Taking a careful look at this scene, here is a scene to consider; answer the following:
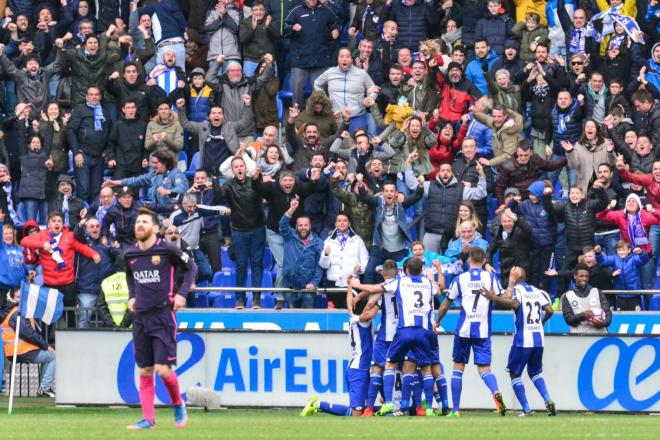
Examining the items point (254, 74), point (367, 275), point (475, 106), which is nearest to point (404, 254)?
point (367, 275)

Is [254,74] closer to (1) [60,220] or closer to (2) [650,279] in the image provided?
(1) [60,220]

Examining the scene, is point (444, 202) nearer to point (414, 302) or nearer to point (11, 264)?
point (414, 302)

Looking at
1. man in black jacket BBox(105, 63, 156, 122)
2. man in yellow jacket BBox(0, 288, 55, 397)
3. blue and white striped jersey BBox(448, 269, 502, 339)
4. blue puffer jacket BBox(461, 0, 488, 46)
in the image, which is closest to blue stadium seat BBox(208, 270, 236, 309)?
man in yellow jacket BBox(0, 288, 55, 397)

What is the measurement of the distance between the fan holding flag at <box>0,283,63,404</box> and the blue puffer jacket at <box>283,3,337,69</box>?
687 cm

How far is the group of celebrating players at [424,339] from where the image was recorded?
1922cm

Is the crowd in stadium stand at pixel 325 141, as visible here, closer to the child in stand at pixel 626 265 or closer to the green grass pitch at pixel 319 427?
the child in stand at pixel 626 265


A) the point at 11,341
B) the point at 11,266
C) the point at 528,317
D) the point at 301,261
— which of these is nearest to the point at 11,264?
the point at 11,266

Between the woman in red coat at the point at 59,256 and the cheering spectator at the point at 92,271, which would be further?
the cheering spectator at the point at 92,271

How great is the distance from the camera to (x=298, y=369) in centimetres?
2170

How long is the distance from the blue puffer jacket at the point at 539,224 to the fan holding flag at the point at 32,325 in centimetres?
723

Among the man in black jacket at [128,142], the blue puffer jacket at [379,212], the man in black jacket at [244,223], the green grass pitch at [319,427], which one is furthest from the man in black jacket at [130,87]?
the green grass pitch at [319,427]

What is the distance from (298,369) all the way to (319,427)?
554 cm

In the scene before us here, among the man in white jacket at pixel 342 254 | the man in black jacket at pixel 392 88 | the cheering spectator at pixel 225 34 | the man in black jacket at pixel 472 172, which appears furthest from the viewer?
the cheering spectator at pixel 225 34

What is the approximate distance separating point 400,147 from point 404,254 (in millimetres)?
2080
